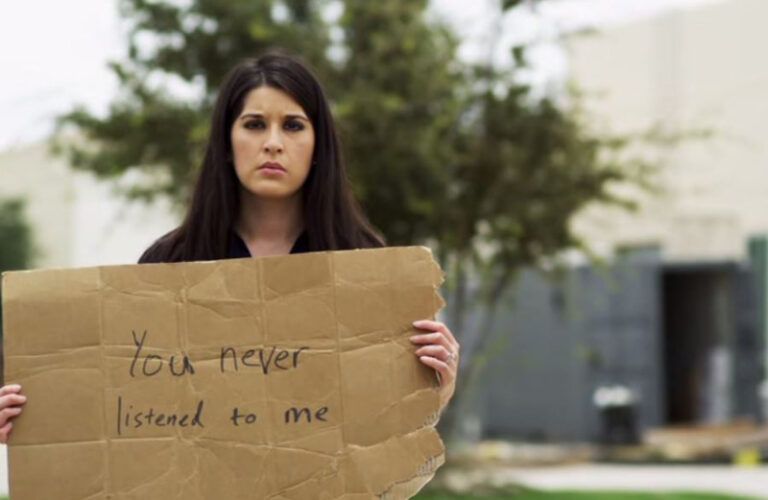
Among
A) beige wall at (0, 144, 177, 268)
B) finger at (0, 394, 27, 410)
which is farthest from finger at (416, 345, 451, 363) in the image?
beige wall at (0, 144, 177, 268)

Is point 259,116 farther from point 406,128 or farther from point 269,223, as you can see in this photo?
point 406,128

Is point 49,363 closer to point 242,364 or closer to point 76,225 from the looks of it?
point 242,364

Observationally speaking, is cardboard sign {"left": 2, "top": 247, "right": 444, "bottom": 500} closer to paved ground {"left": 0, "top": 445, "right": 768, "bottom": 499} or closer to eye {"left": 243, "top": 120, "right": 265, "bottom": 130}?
eye {"left": 243, "top": 120, "right": 265, "bottom": 130}

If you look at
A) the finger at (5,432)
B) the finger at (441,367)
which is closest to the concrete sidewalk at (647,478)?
the finger at (441,367)

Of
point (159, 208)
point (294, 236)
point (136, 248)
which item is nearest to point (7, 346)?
point (294, 236)

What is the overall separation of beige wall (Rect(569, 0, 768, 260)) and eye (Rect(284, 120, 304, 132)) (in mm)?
19342

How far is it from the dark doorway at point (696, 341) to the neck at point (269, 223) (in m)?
19.6

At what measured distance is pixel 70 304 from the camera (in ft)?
7.02

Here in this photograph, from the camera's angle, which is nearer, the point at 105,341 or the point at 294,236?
the point at 105,341

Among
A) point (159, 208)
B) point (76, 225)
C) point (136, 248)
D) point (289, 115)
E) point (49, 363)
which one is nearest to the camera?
point (49, 363)

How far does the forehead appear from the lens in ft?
7.43

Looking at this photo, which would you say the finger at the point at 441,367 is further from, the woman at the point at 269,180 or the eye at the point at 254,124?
the eye at the point at 254,124

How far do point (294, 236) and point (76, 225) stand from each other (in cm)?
1986

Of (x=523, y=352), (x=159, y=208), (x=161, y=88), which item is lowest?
(x=523, y=352)
